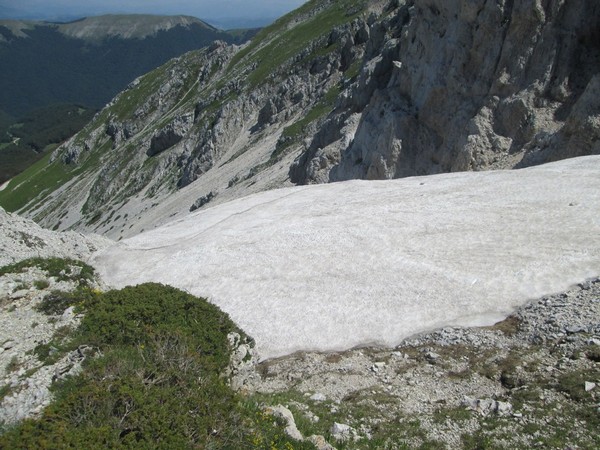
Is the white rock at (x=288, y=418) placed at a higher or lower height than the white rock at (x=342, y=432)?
higher

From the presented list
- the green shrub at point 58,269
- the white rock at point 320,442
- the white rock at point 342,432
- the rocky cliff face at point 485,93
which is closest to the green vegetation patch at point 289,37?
the rocky cliff face at point 485,93

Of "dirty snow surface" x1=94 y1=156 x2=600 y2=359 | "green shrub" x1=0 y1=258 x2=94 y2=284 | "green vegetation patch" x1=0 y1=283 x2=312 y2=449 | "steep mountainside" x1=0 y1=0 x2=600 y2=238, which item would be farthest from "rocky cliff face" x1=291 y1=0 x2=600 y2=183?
"green shrub" x1=0 y1=258 x2=94 y2=284

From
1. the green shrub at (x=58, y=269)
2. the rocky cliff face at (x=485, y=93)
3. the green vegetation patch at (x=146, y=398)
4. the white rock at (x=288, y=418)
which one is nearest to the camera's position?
the green vegetation patch at (x=146, y=398)

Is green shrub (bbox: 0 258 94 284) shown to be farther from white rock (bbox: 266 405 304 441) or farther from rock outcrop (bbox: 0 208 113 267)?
white rock (bbox: 266 405 304 441)

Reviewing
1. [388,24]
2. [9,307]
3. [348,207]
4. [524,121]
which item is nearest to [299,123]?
[388,24]

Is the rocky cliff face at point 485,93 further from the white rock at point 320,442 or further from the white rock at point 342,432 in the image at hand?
the white rock at point 320,442

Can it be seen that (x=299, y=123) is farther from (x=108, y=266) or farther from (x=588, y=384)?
(x=588, y=384)

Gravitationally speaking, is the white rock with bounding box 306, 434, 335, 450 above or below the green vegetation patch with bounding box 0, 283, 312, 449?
below
